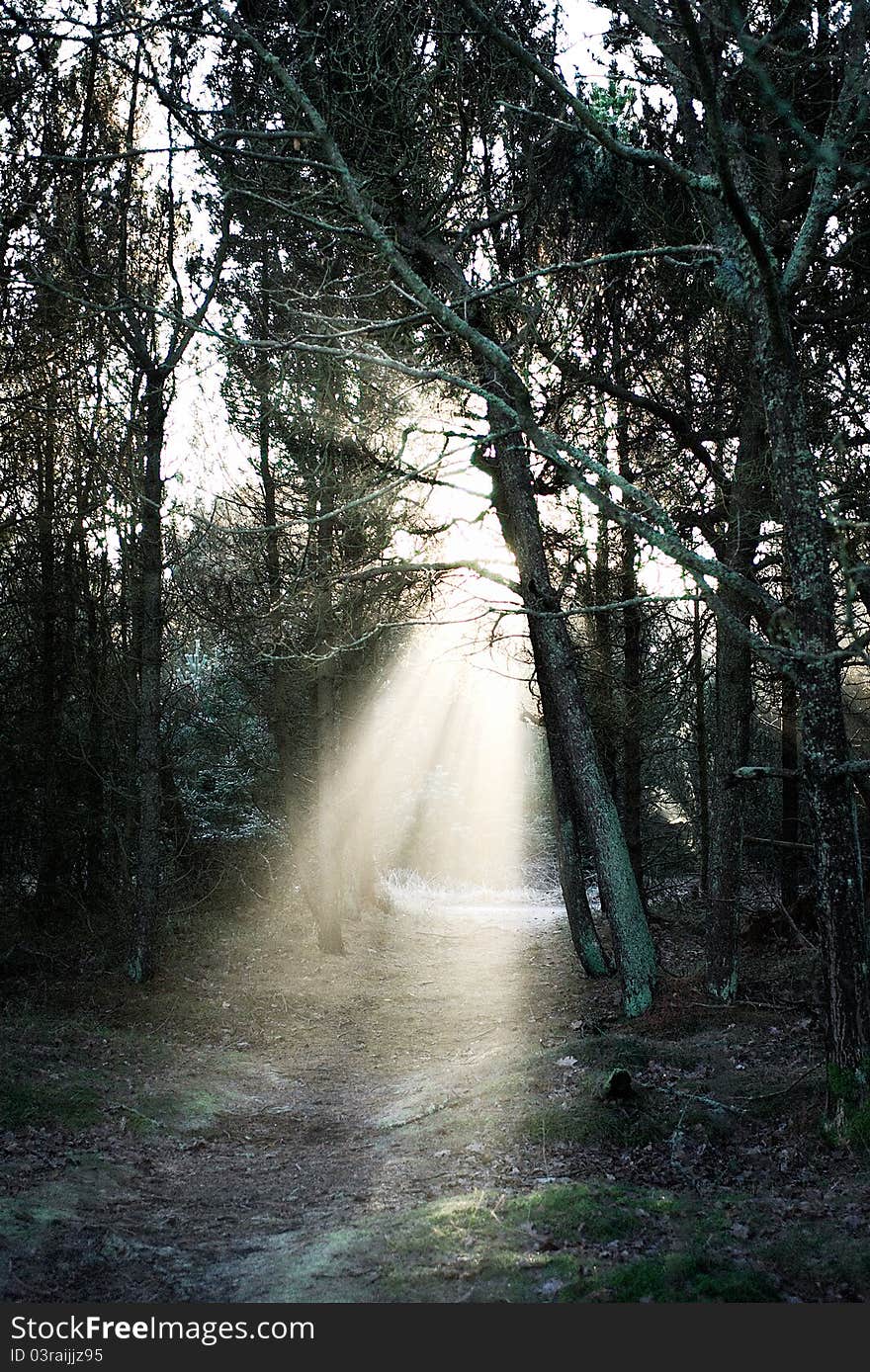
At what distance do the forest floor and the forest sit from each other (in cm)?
5

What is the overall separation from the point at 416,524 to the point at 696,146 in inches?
216

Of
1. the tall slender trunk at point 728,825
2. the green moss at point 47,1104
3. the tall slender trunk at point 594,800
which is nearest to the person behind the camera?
the green moss at point 47,1104

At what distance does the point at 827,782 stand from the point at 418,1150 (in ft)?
13.5

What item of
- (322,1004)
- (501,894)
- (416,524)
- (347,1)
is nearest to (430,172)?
(347,1)

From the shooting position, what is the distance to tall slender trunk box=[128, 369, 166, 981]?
12.5 meters

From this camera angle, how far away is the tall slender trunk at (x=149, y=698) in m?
12.5

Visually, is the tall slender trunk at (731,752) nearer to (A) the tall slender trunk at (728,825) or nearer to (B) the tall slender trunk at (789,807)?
(A) the tall slender trunk at (728,825)

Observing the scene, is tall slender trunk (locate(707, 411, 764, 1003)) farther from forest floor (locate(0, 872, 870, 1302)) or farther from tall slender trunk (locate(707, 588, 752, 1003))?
forest floor (locate(0, 872, 870, 1302))

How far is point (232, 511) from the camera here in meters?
18.2

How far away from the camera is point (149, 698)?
41.3 feet

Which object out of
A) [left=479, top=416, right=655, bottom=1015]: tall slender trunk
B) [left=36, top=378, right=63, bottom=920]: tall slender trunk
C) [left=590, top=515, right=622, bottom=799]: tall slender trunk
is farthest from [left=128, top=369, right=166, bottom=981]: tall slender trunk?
[left=590, top=515, right=622, bottom=799]: tall slender trunk

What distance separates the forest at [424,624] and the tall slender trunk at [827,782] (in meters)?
0.03

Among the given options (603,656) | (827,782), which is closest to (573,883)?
(603,656)

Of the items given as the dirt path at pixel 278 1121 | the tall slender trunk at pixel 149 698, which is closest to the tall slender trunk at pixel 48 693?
the tall slender trunk at pixel 149 698
